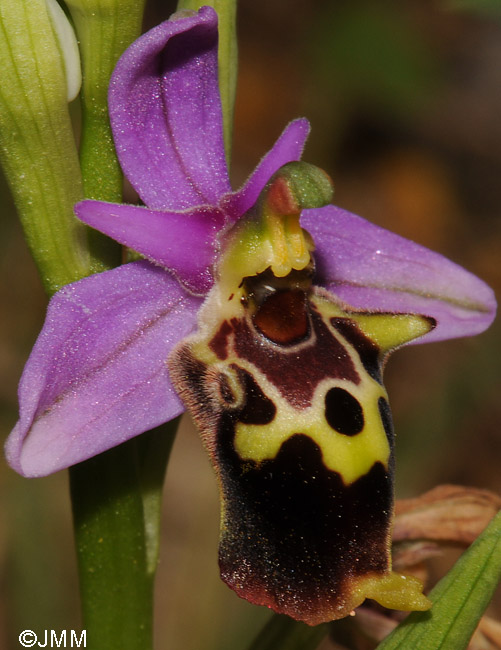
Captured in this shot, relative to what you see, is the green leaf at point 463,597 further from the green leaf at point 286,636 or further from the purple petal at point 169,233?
the purple petal at point 169,233

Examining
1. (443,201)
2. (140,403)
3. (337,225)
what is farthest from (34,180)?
(443,201)

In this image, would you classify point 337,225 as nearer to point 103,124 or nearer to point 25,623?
point 103,124

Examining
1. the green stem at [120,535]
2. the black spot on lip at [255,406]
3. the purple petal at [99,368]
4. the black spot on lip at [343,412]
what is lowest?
the green stem at [120,535]

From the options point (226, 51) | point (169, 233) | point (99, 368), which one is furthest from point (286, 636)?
point (226, 51)

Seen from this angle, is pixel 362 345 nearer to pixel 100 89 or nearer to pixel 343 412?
pixel 343 412

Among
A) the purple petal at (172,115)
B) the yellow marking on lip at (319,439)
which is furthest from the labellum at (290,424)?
the purple petal at (172,115)

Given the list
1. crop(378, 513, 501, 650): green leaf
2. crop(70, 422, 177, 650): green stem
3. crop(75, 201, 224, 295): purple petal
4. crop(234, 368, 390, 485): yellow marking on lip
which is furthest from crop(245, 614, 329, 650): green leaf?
crop(75, 201, 224, 295): purple petal
